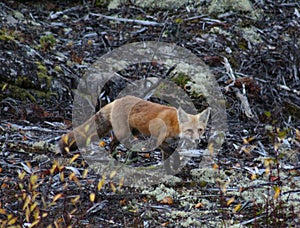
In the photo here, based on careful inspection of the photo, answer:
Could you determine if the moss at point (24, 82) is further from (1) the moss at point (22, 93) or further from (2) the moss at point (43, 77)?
(2) the moss at point (43, 77)

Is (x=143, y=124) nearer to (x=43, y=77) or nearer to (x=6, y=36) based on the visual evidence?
(x=43, y=77)

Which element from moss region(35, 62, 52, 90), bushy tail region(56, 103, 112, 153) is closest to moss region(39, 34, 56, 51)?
moss region(35, 62, 52, 90)

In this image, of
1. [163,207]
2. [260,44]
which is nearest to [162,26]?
[260,44]

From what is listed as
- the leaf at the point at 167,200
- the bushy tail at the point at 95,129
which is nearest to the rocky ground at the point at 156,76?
the leaf at the point at 167,200

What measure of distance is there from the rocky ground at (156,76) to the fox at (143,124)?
354 mm

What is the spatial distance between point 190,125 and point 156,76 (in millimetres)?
2512

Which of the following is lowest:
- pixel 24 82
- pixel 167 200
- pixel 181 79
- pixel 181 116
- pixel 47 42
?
pixel 167 200

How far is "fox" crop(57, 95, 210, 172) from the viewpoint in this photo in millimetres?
7766

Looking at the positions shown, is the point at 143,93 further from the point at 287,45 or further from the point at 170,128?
the point at 287,45

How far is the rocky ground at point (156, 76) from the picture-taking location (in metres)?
5.91

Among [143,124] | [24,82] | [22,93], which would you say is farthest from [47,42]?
[143,124]

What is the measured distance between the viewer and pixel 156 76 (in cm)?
1016

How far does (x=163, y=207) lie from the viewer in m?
6.27

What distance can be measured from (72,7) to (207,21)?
3.48m
